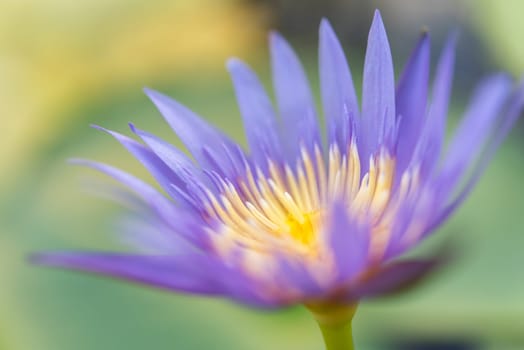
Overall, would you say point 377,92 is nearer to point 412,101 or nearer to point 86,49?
point 412,101

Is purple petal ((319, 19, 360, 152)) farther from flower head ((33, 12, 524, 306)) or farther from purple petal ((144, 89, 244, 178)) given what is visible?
purple petal ((144, 89, 244, 178))

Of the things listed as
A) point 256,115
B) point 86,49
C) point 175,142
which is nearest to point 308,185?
point 256,115

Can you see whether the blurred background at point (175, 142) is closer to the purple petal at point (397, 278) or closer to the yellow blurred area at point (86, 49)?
the yellow blurred area at point (86, 49)

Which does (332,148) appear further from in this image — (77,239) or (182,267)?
(77,239)

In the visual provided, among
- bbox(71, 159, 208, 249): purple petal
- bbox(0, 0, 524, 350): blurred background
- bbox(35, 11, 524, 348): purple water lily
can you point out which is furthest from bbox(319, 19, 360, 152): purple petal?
bbox(0, 0, 524, 350): blurred background

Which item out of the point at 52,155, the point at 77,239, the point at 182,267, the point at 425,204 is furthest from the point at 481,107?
the point at 52,155

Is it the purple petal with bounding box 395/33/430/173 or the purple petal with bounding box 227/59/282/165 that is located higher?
the purple petal with bounding box 227/59/282/165
